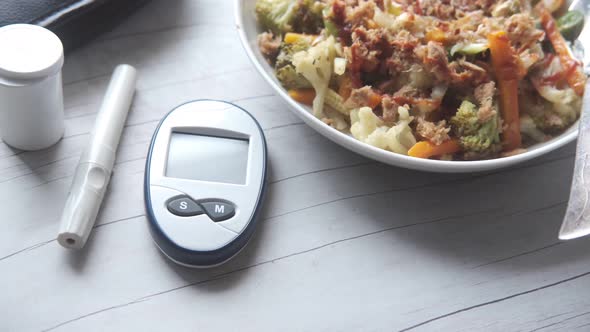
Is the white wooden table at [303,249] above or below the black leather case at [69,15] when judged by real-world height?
below

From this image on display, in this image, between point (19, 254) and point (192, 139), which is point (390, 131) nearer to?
point (192, 139)

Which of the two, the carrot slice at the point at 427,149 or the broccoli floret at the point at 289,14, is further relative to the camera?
the broccoli floret at the point at 289,14

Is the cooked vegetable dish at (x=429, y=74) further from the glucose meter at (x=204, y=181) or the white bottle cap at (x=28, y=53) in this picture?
the white bottle cap at (x=28, y=53)

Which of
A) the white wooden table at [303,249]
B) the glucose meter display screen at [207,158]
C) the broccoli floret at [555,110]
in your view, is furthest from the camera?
the broccoli floret at [555,110]

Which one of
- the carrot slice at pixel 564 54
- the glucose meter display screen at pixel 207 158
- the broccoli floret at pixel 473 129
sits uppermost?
the carrot slice at pixel 564 54

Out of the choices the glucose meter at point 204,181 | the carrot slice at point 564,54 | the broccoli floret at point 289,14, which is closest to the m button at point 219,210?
the glucose meter at point 204,181
